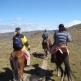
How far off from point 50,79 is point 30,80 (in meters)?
5.73

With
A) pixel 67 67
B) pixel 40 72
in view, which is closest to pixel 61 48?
pixel 67 67

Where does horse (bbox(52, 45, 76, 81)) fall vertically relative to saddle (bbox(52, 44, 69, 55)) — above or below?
below

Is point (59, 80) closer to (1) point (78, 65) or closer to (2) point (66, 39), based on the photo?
(2) point (66, 39)

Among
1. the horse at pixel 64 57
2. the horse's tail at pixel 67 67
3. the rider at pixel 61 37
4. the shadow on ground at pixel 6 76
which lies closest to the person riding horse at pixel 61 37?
the rider at pixel 61 37

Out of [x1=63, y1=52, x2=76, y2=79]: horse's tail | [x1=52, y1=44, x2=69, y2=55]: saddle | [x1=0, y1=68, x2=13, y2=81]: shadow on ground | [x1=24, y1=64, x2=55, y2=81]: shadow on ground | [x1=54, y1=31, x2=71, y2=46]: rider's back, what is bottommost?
[x1=24, y1=64, x2=55, y2=81]: shadow on ground

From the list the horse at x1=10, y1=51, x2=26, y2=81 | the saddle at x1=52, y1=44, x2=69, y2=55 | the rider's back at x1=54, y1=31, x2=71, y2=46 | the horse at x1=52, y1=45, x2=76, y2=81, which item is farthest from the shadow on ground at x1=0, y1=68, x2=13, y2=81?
the rider's back at x1=54, y1=31, x2=71, y2=46

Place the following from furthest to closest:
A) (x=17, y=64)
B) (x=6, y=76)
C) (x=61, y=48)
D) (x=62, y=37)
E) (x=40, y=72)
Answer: (x=40, y=72) → (x=6, y=76) → (x=62, y=37) → (x=61, y=48) → (x=17, y=64)

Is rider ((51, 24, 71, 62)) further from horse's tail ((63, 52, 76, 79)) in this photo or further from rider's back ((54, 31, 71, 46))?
horse's tail ((63, 52, 76, 79))

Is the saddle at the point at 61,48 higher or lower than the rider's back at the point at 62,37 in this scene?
lower

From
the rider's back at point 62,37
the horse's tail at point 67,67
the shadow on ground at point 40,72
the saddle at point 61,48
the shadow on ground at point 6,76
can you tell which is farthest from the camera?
the shadow on ground at point 40,72

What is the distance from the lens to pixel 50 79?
13305mm

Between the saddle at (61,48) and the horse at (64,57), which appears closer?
the horse at (64,57)

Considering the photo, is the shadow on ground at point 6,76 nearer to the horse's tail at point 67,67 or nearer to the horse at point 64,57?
the horse at point 64,57

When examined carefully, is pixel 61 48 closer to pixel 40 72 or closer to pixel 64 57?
pixel 64 57
